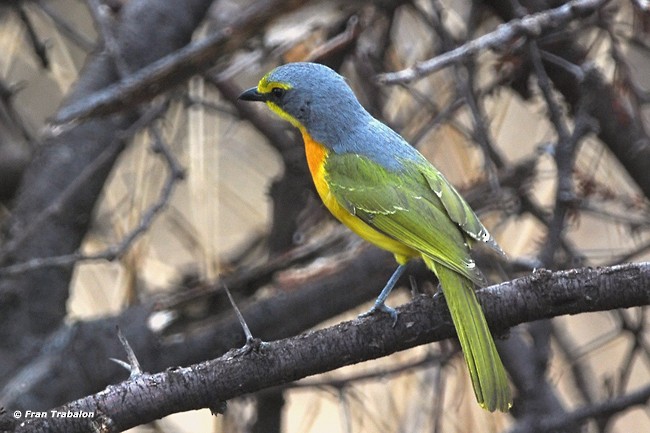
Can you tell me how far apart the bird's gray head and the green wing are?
0.50ft

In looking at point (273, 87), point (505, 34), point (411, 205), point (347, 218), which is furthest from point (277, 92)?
point (505, 34)

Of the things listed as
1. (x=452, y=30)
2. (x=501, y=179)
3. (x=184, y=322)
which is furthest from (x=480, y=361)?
(x=452, y=30)

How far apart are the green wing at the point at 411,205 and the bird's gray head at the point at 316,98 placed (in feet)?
0.50

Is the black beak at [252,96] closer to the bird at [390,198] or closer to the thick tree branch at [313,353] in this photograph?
the bird at [390,198]

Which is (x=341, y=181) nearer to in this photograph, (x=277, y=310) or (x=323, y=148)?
(x=323, y=148)

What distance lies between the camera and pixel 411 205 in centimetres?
362

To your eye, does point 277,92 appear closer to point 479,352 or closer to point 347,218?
point 347,218

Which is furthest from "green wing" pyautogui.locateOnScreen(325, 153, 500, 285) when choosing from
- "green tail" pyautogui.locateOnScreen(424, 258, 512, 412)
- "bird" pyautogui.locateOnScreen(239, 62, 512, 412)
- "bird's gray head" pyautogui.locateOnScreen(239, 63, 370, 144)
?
"green tail" pyautogui.locateOnScreen(424, 258, 512, 412)

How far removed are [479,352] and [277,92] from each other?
4.83 feet

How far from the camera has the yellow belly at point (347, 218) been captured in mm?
3564

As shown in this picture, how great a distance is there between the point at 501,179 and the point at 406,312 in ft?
6.41

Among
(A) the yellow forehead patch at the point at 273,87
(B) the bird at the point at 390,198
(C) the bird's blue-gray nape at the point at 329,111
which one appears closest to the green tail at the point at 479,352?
(B) the bird at the point at 390,198

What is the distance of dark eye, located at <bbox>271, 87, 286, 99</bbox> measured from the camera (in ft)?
13.1

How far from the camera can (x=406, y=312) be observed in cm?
301
